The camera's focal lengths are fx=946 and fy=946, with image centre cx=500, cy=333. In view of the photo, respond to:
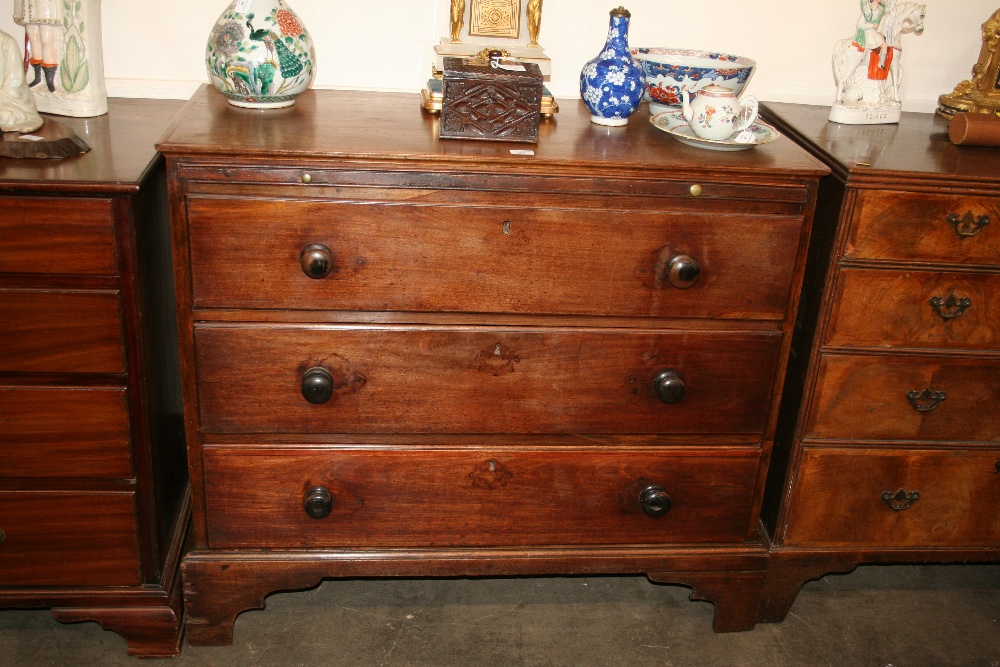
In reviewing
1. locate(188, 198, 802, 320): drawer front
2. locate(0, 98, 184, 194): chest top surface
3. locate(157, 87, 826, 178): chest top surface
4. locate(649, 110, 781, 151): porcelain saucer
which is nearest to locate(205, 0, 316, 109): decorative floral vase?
locate(157, 87, 826, 178): chest top surface

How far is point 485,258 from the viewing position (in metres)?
1.63

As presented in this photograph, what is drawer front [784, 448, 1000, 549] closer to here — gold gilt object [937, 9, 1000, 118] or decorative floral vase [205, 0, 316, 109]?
gold gilt object [937, 9, 1000, 118]

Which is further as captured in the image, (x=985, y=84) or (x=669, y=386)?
(x=985, y=84)

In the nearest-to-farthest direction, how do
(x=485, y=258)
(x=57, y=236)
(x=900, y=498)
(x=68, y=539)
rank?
(x=57, y=236) < (x=485, y=258) < (x=68, y=539) < (x=900, y=498)

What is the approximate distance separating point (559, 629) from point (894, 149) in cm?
118

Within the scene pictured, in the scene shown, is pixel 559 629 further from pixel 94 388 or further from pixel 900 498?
pixel 94 388

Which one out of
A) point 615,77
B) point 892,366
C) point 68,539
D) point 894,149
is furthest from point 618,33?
point 68,539

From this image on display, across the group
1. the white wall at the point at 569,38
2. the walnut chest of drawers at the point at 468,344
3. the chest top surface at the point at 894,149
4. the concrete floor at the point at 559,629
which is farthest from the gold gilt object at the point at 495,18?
the concrete floor at the point at 559,629

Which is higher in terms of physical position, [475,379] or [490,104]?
[490,104]

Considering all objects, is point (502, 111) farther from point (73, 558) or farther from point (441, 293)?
point (73, 558)

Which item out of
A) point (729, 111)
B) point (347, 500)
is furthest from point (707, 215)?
point (347, 500)

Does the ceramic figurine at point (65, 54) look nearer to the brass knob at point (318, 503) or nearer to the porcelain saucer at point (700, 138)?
the brass knob at point (318, 503)

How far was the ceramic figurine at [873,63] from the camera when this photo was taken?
197cm

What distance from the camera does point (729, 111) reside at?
66.3 inches
